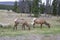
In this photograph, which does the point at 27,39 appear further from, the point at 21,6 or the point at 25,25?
the point at 21,6

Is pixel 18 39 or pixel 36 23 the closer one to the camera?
pixel 18 39

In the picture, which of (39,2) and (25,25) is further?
(39,2)

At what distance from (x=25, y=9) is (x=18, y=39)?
27.4 meters

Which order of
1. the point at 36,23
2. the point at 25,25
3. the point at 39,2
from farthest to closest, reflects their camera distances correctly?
the point at 39,2 → the point at 36,23 → the point at 25,25

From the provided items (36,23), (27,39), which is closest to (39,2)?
(36,23)

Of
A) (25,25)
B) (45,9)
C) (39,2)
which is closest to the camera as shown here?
(25,25)

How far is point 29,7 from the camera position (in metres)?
42.1

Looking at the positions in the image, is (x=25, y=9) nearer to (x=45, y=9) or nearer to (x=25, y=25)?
(x=45, y=9)

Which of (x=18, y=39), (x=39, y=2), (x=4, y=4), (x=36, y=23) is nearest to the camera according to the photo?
(x=18, y=39)

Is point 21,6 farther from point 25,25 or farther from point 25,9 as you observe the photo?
point 25,25

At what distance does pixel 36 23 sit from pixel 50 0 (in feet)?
62.4

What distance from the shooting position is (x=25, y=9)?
137 feet

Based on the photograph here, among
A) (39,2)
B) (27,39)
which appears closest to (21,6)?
(39,2)

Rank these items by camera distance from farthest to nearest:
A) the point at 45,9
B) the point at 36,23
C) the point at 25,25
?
the point at 45,9 < the point at 36,23 < the point at 25,25
